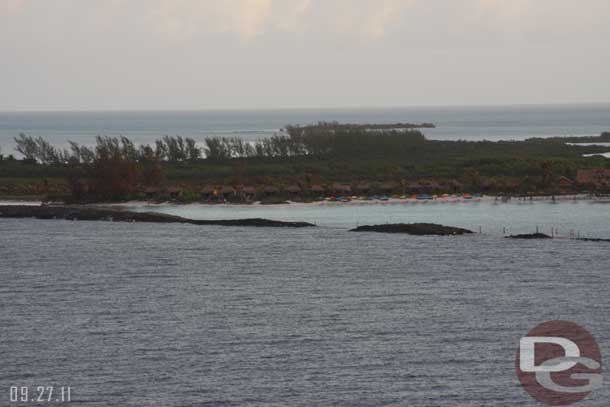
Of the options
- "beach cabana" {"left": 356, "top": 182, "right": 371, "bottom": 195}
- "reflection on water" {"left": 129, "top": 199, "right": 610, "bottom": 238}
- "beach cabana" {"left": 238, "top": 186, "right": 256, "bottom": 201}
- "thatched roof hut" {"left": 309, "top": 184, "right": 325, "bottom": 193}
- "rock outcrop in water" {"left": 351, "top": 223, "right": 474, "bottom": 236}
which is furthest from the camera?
"beach cabana" {"left": 356, "top": 182, "right": 371, "bottom": 195}

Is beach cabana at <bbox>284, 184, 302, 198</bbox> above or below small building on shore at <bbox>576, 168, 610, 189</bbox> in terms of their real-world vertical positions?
below

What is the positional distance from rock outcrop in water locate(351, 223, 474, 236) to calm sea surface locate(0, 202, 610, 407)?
5.95ft

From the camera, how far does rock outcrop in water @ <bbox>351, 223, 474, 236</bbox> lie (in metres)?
59.1

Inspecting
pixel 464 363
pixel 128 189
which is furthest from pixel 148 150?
pixel 464 363

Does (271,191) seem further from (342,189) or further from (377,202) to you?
(377,202)

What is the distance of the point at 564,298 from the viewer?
3959 cm

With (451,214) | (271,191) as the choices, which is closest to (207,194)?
(271,191)

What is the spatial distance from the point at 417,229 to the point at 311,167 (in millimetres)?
38958

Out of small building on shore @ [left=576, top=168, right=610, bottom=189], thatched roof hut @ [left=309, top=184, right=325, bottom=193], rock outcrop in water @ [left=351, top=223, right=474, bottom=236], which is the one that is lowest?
thatched roof hut @ [left=309, top=184, right=325, bottom=193]

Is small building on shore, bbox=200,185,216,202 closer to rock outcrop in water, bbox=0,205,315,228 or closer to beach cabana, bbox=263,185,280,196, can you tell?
beach cabana, bbox=263,185,280,196

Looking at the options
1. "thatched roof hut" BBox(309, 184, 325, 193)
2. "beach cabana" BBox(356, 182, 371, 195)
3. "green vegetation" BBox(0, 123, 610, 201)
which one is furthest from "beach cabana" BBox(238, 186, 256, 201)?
"beach cabana" BBox(356, 182, 371, 195)

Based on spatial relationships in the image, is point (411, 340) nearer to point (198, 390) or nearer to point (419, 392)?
point (419, 392)

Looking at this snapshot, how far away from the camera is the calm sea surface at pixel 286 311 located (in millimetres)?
28906

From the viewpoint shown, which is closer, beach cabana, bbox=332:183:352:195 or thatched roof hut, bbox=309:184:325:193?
thatched roof hut, bbox=309:184:325:193
